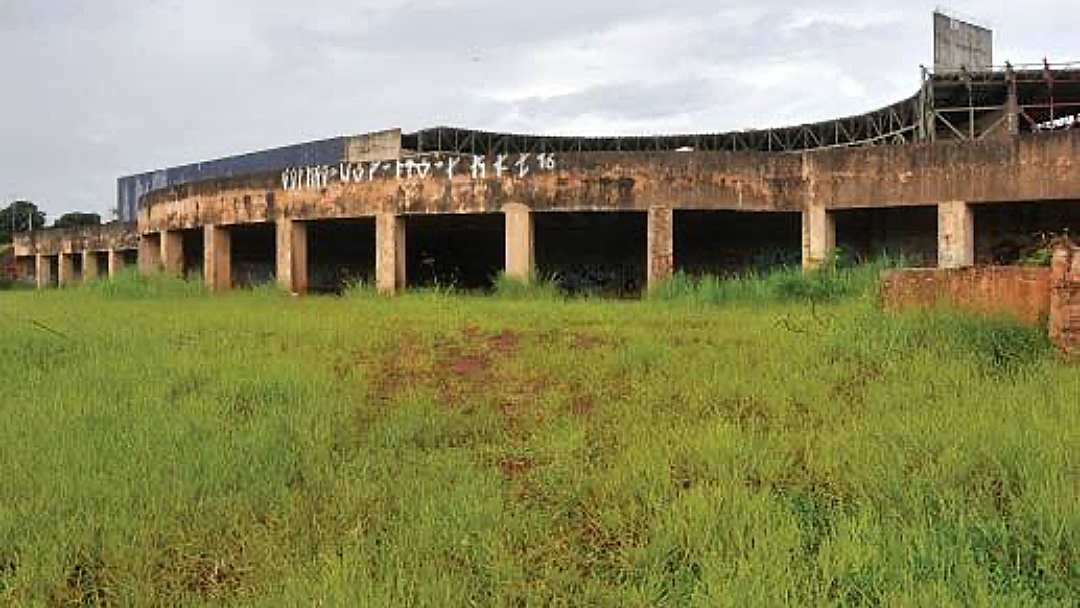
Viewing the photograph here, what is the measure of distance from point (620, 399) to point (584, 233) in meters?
A: 10.5

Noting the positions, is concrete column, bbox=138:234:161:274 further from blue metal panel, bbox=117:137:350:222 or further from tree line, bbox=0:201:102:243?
tree line, bbox=0:201:102:243

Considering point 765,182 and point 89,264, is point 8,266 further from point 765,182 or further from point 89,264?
point 765,182

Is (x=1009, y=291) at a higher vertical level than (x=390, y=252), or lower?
lower

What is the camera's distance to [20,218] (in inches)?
1997

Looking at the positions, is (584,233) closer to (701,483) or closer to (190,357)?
(190,357)

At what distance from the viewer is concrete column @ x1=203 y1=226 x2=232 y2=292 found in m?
15.9

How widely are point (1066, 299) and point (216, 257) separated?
13760mm

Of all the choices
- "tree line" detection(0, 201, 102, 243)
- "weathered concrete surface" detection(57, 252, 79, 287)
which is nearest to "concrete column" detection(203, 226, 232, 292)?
"weathered concrete surface" detection(57, 252, 79, 287)

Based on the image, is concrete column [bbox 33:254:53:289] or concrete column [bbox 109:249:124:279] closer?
concrete column [bbox 109:249:124:279]

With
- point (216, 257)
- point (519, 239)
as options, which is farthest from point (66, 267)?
point (519, 239)

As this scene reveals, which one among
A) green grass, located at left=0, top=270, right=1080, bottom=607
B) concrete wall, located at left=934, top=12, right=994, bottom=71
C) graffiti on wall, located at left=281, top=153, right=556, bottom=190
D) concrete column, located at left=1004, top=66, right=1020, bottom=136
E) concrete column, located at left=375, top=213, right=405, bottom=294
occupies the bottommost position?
green grass, located at left=0, top=270, right=1080, bottom=607

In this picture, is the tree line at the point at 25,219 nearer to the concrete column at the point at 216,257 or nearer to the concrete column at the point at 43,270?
the concrete column at the point at 43,270

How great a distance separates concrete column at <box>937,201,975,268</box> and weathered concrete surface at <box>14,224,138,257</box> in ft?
65.1

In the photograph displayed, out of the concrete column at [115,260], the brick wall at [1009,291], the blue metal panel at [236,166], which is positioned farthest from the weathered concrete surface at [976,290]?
the concrete column at [115,260]
